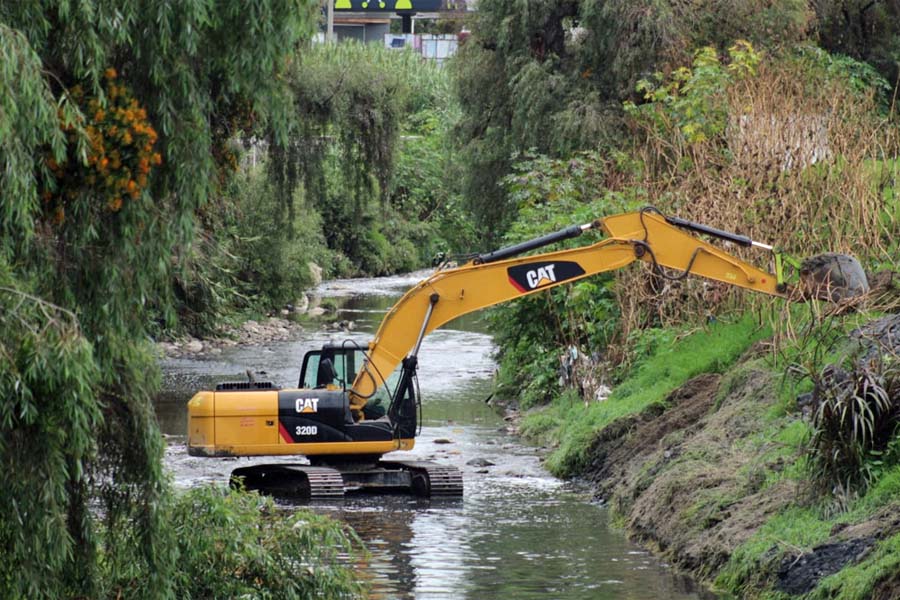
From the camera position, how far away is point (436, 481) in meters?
21.6

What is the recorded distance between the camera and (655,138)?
29.0 metres

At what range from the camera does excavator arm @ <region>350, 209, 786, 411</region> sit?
63.6 feet

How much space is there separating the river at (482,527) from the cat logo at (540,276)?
3.15m

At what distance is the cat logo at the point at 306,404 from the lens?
2128 centimetres

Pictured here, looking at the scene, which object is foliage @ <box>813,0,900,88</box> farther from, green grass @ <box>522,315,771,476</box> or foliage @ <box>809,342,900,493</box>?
foliage @ <box>809,342,900,493</box>

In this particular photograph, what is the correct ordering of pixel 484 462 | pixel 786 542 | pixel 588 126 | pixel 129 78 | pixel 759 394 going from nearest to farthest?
pixel 129 78 → pixel 786 542 → pixel 759 394 → pixel 484 462 → pixel 588 126

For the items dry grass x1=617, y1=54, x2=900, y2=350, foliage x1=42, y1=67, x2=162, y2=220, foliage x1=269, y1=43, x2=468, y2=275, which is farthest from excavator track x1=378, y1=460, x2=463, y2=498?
foliage x1=42, y1=67, x2=162, y2=220

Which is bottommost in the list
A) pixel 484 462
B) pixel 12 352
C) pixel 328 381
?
pixel 484 462

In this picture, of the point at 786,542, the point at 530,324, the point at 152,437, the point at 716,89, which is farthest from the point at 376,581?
the point at 716,89

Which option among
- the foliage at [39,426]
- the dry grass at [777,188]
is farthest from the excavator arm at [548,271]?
the foliage at [39,426]

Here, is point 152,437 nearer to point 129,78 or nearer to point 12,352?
point 12,352

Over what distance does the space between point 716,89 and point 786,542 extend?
16.1 metres

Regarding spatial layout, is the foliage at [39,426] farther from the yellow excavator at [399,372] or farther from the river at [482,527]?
the yellow excavator at [399,372]

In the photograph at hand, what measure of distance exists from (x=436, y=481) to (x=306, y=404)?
2145 mm
